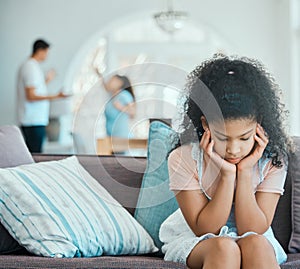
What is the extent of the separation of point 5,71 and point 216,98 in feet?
17.5

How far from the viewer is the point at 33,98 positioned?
575cm

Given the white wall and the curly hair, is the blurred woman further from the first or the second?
the white wall

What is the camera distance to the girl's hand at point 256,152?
75.4 inches

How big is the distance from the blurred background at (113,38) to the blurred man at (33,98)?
81 cm

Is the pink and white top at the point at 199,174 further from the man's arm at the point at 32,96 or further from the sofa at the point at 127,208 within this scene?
the man's arm at the point at 32,96

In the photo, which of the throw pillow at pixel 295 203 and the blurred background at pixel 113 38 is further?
the blurred background at pixel 113 38

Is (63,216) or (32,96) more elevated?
(32,96)

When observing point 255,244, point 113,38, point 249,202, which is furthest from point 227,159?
point 113,38

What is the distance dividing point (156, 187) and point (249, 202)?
1.32ft

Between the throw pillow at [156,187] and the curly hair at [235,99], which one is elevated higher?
the curly hair at [235,99]

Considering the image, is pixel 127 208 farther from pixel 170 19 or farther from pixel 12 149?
pixel 170 19

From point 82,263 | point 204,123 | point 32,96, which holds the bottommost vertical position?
point 82,263

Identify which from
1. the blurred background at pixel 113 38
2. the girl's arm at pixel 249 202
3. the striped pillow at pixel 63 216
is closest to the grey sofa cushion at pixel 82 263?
the striped pillow at pixel 63 216

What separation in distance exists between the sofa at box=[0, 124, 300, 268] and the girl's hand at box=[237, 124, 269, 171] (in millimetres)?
207
